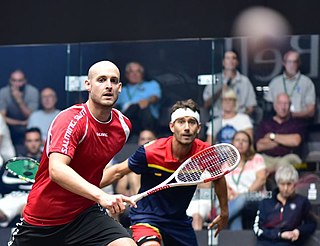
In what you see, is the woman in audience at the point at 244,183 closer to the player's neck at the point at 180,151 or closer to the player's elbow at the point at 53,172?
the player's neck at the point at 180,151

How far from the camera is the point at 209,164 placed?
7.52m

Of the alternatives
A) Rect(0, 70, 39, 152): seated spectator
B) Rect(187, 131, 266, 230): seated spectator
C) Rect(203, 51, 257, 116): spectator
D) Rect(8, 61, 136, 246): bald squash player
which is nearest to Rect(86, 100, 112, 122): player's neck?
Rect(8, 61, 136, 246): bald squash player

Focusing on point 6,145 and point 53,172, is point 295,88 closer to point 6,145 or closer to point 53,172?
point 6,145

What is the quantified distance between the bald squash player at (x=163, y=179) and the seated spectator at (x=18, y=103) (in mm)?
2382

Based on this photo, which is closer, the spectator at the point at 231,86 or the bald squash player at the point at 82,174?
the bald squash player at the point at 82,174

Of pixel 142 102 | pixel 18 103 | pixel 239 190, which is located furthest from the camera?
pixel 18 103

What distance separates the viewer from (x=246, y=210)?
9289 mm

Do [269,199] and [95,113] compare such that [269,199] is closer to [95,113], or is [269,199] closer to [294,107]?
[294,107]

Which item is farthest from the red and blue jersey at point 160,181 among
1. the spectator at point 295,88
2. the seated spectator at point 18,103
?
the seated spectator at point 18,103

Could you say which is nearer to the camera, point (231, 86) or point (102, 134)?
point (102, 134)

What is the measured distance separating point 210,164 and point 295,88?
2.10m

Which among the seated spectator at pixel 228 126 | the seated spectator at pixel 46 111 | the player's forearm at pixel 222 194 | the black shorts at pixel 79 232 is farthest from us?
the seated spectator at pixel 46 111

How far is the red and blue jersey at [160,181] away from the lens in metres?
7.58

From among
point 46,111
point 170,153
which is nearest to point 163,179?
point 170,153
